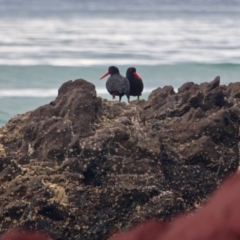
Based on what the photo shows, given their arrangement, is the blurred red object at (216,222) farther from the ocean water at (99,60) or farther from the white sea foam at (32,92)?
the white sea foam at (32,92)

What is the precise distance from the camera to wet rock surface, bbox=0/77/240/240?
3762 mm

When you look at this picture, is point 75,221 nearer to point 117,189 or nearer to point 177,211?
point 117,189

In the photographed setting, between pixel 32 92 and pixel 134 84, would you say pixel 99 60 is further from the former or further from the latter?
pixel 134 84

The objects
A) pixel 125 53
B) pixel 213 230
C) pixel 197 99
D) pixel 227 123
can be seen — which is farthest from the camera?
pixel 125 53

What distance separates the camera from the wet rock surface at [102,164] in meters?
3.76

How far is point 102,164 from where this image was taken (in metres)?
4.05

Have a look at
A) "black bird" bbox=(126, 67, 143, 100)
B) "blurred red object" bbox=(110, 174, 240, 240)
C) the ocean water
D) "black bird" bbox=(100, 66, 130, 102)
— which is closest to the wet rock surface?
"blurred red object" bbox=(110, 174, 240, 240)

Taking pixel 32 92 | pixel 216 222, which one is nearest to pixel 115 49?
pixel 32 92

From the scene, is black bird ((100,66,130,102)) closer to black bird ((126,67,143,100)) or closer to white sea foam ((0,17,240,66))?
black bird ((126,67,143,100))

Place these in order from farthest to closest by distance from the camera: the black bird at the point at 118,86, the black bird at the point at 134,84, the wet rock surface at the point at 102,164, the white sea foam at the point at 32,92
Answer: the white sea foam at the point at 32,92, the black bird at the point at 134,84, the black bird at the point at 118,86, the wet rock surface at the point at 102,164

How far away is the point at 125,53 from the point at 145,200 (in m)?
24.7

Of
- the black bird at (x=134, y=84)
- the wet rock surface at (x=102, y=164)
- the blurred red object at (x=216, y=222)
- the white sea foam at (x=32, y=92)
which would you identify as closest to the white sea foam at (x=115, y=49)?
the white sea foam at (x=32, y=92)

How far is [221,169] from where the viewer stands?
4477 mm

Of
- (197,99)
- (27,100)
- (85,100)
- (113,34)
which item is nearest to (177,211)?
(85,100)
